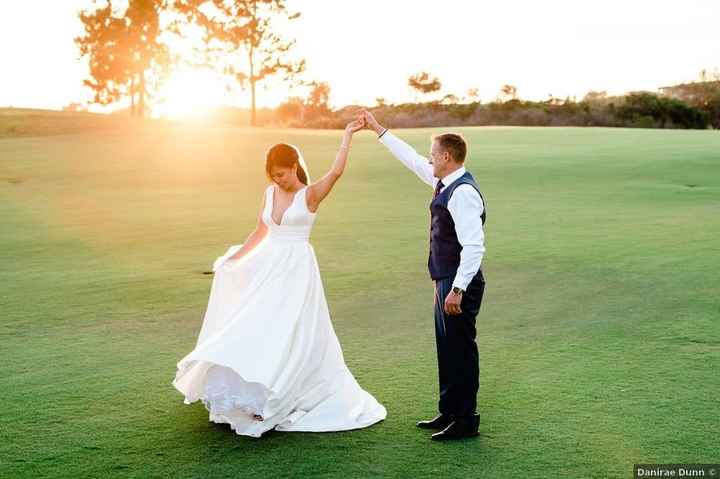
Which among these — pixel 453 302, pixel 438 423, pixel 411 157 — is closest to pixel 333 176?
pixel 411 157

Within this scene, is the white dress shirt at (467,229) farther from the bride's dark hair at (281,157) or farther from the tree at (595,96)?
the tree at (595,96)

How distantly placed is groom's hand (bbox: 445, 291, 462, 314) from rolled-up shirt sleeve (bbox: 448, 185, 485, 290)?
0.07m

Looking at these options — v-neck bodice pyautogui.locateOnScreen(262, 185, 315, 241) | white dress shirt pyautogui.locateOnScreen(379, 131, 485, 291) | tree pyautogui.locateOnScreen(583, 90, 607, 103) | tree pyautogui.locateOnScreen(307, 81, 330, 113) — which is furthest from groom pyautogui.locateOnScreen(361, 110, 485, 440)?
tree pyautogui.locateOnScreen(307, 81, 330, 113)

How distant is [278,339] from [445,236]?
4.54 feet

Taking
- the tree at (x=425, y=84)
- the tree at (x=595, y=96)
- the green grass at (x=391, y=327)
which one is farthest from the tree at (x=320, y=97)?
the green grass at (x=391, y=327)

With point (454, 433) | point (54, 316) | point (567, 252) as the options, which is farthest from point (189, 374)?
point (567, 252)

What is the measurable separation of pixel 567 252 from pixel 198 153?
20.8 meters

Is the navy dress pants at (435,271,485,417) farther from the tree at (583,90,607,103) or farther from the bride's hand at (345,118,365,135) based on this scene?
the tree at (583,90,607,103)

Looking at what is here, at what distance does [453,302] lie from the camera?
241 inches

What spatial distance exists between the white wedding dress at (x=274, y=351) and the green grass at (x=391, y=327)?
0.72ft

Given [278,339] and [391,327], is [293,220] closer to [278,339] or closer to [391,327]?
[278,339]

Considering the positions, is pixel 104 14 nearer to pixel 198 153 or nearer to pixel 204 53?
pixel 204 53

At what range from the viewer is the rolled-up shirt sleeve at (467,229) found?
6.06 metres

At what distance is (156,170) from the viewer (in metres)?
29.0
